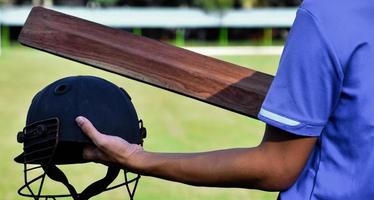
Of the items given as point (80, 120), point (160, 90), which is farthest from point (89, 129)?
point (160, 90)

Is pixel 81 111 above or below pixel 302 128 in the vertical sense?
below

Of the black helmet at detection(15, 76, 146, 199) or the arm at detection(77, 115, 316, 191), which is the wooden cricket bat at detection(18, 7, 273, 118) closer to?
the black helmet at detection(15, 76, 146, 199)

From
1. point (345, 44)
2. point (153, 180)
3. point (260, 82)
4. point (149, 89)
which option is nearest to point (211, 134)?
point (153, 180)

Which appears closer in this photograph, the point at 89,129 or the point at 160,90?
the point at 89,129

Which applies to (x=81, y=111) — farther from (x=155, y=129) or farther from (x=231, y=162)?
(x=155, y=129)

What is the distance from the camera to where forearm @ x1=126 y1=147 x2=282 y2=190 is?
1.82m

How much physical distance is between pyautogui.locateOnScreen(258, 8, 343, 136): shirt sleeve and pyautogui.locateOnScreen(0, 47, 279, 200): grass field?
592 centimetres

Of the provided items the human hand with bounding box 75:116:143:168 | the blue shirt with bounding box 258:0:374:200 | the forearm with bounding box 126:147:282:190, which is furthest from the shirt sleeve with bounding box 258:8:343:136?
the human hand with bounding box 75:116:143:168

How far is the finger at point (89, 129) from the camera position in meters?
2.10

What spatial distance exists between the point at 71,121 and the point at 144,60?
292 mm

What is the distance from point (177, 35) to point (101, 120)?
34348 mm

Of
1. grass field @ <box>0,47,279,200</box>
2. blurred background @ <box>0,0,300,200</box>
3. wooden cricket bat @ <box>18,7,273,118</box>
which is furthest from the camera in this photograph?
blurred background @ <box>0,0,300,200</box>

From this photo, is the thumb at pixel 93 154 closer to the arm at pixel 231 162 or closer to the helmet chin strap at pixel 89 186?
the arm at pixel 231 162

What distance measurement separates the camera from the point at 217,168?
73.7 inches
